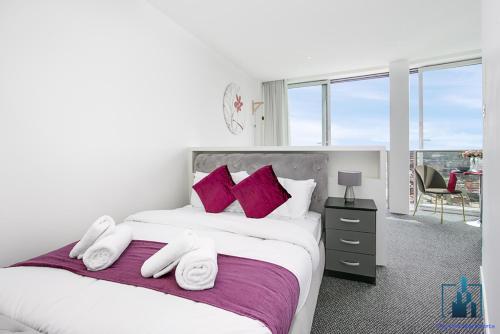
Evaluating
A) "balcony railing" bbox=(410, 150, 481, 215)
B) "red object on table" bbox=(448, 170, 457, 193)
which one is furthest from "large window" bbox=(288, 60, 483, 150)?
"red object on table" bbox=(448, 170, 457, 193)

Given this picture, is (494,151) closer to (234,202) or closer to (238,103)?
(234,202)

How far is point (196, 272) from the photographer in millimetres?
1088

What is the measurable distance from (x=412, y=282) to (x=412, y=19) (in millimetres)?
2903

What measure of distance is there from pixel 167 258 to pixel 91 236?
0.55 metres

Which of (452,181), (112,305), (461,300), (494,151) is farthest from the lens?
(452,181)

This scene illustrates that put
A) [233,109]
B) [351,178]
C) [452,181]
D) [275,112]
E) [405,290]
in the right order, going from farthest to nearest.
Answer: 1. [275,112]
2. [233,109]
3. [452,181]
4. [351,178]
5. [405,290]

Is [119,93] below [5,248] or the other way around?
the other way around

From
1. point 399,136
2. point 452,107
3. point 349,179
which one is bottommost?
point 349,179

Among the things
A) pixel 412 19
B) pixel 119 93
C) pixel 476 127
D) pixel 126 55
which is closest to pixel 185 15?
pixel 126 55

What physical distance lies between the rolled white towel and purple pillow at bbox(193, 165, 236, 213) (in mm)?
1283

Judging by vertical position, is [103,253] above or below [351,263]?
above

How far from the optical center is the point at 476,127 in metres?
4.32

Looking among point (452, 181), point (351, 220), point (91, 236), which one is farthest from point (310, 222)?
point (452, 181)

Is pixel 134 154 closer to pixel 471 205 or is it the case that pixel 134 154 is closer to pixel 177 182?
pixel 177 182
